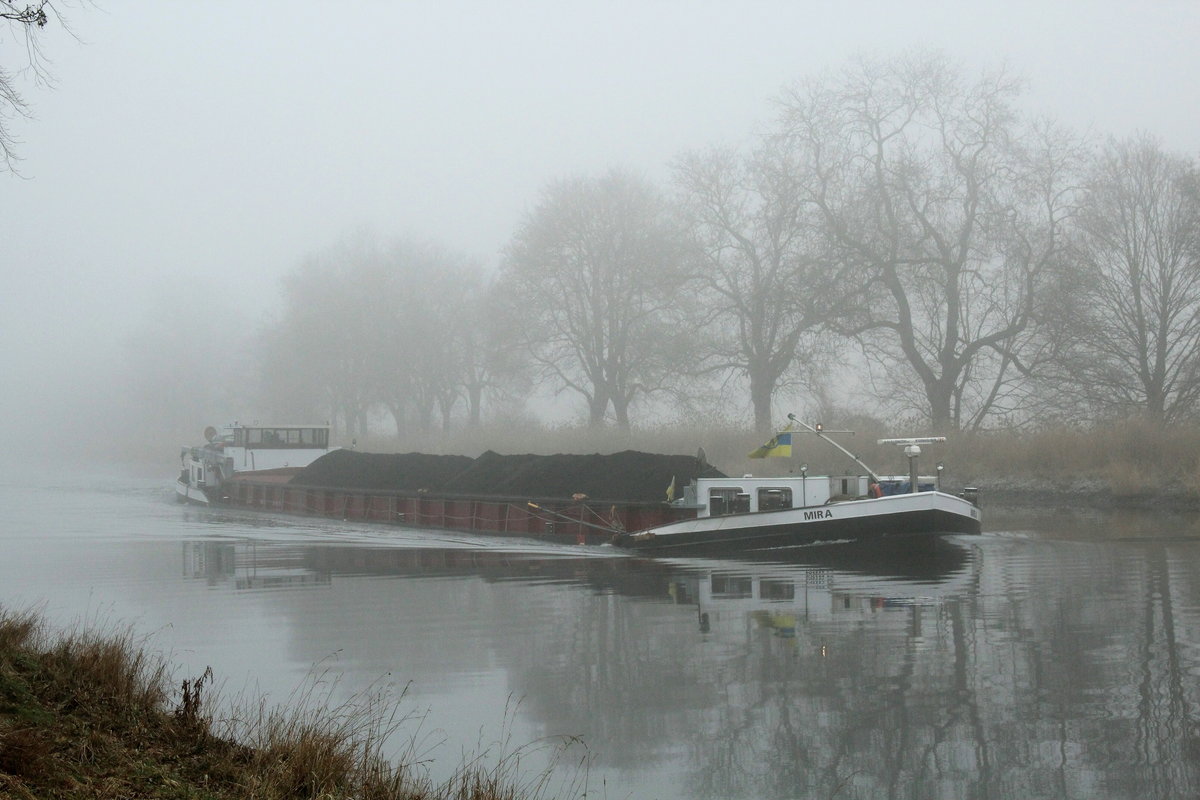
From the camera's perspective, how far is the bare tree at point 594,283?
4894 cm

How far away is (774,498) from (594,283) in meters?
26.5

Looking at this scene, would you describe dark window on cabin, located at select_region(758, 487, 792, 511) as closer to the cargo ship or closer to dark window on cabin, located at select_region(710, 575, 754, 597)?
the cargo ship

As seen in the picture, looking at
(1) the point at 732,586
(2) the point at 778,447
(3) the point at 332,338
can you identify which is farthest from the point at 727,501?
(3) the point at 332,338

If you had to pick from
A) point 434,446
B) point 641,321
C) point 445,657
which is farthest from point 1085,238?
point 434,446

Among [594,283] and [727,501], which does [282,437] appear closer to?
[594,283]

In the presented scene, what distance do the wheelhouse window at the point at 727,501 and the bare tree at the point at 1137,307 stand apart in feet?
50.0

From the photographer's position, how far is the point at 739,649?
1410 cm

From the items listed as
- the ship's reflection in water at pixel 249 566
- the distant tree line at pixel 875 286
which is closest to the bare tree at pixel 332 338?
the distant tree line at pixel 875 286

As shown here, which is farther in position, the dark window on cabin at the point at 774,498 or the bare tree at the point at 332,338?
the bare tree at the point at 332,338

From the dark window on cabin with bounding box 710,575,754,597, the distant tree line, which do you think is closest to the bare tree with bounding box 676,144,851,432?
the distant tree line

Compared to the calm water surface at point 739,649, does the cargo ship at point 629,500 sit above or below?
above

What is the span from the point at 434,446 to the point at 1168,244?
119 feet

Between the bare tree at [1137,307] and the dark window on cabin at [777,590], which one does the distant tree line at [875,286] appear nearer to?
the bare tree at [1137,307]

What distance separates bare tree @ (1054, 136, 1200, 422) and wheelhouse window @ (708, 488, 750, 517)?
50.0ft
